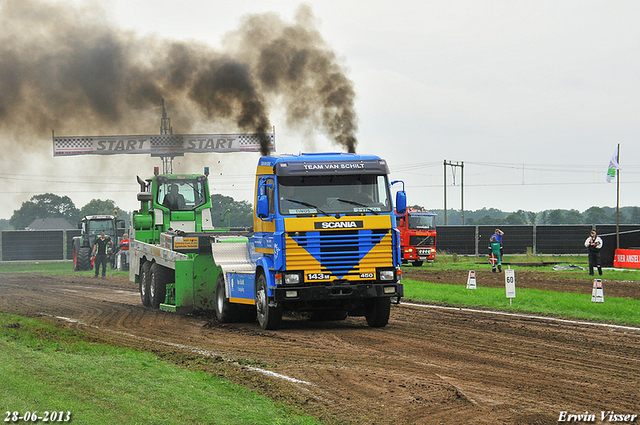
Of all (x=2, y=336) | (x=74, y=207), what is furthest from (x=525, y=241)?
(x=74, y=207)

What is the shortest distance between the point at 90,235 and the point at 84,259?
59.0 inches

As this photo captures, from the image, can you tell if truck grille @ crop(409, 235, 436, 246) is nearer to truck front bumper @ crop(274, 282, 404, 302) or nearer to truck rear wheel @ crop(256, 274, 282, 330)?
truck rear wheel @ crop(256, 274, 282, 330)

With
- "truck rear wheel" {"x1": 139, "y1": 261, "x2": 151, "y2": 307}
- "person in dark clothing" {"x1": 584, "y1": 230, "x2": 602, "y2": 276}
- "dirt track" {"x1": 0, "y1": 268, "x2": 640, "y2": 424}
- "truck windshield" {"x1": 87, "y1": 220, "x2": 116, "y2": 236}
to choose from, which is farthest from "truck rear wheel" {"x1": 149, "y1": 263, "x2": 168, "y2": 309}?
"truck windshield" {"x1": 87, "y1": 220, "x2": 116, "y2": 236}

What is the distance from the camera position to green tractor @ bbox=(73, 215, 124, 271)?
135ft

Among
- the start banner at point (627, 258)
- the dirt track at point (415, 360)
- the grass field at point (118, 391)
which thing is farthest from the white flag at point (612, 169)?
the grass field at point (118, 391)

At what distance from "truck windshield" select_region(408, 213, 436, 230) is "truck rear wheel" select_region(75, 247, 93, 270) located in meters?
18.1

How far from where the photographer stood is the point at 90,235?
41719 mm

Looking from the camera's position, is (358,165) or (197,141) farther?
(197,141)

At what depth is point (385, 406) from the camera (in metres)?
8.10

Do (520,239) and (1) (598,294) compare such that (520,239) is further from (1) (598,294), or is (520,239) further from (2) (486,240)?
A: (1) (598,294)

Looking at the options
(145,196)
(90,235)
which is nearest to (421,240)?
(90,235)

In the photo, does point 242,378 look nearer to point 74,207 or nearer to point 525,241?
point 525,241

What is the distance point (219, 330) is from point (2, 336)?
13.3 ft

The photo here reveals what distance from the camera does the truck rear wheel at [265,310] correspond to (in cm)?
1409
